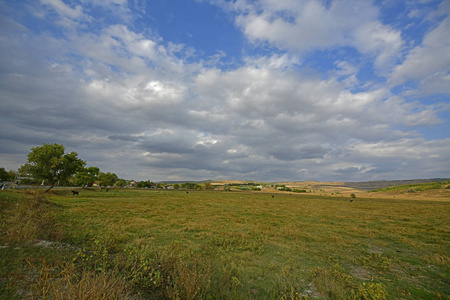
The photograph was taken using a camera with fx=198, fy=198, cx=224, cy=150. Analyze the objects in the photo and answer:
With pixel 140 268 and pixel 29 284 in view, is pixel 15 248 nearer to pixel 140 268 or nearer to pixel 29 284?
pixel 29 284

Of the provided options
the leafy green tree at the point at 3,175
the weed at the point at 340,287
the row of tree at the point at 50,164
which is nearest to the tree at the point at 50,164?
the row of tree at the point at 50,164

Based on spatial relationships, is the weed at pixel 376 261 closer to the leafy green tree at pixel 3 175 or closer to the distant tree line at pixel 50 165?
the distant tree line at pixel 50 165

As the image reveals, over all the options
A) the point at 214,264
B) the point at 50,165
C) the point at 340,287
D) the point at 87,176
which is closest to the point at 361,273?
the point at 340,287

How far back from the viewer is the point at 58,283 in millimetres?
5035

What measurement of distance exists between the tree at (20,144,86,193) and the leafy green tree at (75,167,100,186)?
29716mm

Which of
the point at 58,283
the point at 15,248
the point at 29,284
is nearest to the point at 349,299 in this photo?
the point at 58,283

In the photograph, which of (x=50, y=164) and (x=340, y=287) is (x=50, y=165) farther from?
(x=340, y=287)

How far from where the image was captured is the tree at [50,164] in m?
40.8

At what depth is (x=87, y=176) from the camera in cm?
7762

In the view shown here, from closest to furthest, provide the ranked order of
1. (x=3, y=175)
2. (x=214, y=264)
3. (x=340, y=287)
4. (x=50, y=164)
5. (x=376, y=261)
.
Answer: (x=340, y=287) → (x=214, y=264) → (x=376, y=261) → (x=50, y=164) → (x=3, y=175)

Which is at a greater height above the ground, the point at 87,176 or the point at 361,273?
the point at 87,176

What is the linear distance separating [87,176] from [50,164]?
40196 mm

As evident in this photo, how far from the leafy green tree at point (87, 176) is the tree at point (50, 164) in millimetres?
29716

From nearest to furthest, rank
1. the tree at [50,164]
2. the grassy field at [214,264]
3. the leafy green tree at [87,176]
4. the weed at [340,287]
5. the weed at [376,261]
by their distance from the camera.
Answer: the grassy field at [214,264] < the weed at [340,287] < the weed at [376,261] < the tree at [50,164] < the leafy green tree at [87,176]
